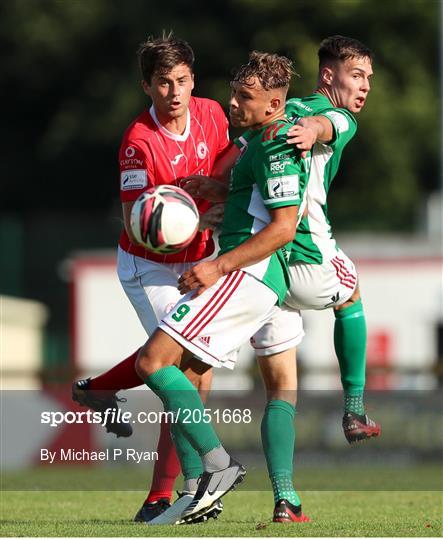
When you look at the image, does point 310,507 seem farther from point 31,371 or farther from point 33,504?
point 31,371

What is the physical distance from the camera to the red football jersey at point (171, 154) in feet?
29.3

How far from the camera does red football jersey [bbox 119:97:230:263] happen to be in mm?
8930

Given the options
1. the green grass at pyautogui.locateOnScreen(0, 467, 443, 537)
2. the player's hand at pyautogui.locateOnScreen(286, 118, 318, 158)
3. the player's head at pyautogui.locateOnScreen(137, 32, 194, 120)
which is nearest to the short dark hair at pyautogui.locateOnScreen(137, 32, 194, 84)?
the player's head at pyautogui.locateOnScreen(137, 32, 194, 120)

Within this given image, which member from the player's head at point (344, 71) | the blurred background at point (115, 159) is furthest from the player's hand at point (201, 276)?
the blurred background at point (115, 159)

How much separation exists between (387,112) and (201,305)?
28942 millimetres

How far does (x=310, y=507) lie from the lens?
33.9ft

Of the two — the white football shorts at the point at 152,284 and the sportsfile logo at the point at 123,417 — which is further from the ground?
the white football shorts at the point at 152,284

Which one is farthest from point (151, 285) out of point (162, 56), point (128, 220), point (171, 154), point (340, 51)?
point (340, 51)

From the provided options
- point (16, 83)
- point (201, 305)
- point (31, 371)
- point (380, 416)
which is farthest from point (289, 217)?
point (16, 83)

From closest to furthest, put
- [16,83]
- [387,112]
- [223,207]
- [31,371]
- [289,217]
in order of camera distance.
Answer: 1. [289,217]
2. [223,207]
3. [31,371]
4. [387,112]
5. [16,83]

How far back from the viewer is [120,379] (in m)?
9.31

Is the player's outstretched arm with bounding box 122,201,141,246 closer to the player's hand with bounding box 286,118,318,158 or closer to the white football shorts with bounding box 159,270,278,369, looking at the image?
the white football shorts with bounding box 159,270,278,369

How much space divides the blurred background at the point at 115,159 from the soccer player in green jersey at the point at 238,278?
1428 cm

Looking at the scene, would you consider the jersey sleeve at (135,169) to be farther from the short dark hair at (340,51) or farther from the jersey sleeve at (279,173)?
the short dark hair at (340,51)
